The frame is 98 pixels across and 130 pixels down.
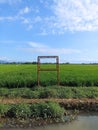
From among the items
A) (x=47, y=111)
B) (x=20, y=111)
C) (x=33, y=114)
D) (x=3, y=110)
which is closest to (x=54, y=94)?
(x=47, y=111)

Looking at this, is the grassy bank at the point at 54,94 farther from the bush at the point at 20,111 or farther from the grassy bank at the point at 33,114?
the bush at the point at 20,111

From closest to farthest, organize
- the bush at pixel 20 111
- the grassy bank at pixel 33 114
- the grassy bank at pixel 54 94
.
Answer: the grassy bank at pixel 33 114 < the bush at pixel 20 111 < the grassy bank at pixel 54 94

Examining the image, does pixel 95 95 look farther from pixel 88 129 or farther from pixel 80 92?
pixel 88 129

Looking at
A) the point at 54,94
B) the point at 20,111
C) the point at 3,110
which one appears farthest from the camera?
the point at 54,94

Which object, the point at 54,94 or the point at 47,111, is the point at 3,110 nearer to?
the point at 47,111

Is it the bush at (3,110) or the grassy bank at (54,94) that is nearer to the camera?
the bush at (3,110)

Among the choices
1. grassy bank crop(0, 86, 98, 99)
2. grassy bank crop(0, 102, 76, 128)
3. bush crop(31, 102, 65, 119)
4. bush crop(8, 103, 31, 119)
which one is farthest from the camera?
grassy bank crop(0, 86, 98, 99)

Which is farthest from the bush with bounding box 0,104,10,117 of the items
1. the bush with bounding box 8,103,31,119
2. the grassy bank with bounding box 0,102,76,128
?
the bush with bounding box 8,103,31,119

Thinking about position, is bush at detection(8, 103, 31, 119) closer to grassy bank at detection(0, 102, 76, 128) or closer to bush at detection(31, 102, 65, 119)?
grassy bank at detection(0, 102, 76, 128)

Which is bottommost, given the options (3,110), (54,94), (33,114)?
(33,114)

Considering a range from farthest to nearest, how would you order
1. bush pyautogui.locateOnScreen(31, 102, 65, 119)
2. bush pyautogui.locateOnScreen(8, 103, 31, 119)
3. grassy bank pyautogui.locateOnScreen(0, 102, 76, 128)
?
1. bush pyautogui.locateOnScreen(31, 102, 65, 119)
2. bush pyautogui.locateOnScreen(8, 103, 31, 119)
3. grassy bank pyautogui.locateOnScreen(0, 102, 76, 128)

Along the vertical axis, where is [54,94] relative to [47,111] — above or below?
above

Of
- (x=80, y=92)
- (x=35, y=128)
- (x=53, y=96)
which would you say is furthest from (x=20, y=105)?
(x=80, y=92)

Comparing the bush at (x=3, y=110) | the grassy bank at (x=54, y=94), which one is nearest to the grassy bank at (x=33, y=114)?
the bush at (x=3, y=110)
